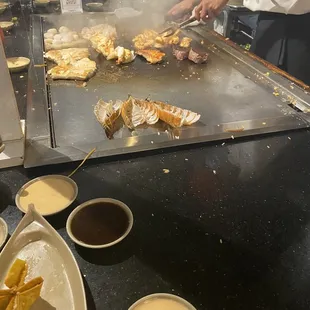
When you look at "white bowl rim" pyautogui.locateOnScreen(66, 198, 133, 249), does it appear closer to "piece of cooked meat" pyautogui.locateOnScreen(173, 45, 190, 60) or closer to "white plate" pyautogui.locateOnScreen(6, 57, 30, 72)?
"white plate" pyautogui.locateOnScreen(6, 57, 30, 72)

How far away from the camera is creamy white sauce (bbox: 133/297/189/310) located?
1.09 m

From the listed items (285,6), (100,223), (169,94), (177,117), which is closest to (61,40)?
(169,94)

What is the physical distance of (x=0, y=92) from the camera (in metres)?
1.66

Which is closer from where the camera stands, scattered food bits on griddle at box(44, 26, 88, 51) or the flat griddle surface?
the flat griddle surface

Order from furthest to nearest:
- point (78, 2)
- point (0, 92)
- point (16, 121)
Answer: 1. point (78, 2)
2. point (16, 121)
3. point (0, 92)

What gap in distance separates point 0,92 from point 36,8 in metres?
3.63

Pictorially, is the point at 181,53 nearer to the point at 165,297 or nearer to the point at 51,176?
the point at 51,176

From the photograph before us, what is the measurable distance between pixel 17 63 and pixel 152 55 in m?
1.23

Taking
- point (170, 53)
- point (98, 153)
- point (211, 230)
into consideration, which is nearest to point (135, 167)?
point (98, 153)

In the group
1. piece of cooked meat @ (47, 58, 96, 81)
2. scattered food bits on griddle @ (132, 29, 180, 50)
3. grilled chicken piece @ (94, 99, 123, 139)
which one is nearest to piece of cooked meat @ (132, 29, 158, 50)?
scattered food bits on griddle @ (132, 29, 180, 50)

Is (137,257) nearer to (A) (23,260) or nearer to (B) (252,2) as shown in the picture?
(A) (23,260)

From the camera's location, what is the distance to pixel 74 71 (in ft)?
9.35

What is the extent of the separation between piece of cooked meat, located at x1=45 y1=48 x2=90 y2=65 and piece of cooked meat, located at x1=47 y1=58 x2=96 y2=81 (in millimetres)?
125

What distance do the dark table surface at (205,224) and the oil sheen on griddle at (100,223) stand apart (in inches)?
2.2
